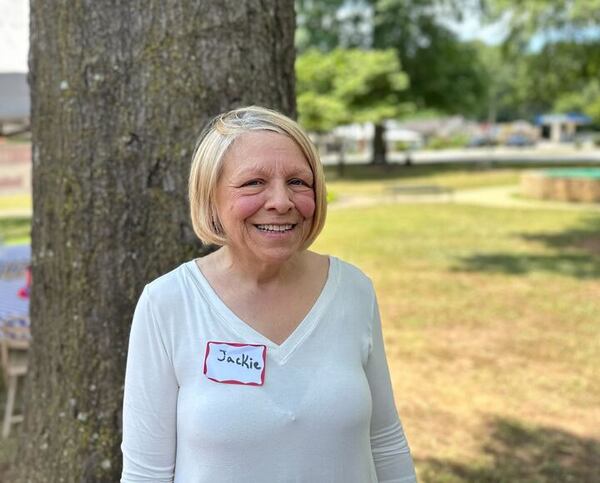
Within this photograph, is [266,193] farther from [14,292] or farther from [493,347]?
[493,347]

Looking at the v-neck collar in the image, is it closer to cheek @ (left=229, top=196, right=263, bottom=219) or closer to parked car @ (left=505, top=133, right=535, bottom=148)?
cheek @ (left=229, top=196, right=263, bottom=219)

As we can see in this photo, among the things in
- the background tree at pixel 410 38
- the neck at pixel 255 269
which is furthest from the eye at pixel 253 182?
the background tree at pixel 410 38

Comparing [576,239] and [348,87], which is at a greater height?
[348,87]

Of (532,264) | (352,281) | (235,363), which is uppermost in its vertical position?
(352,281)

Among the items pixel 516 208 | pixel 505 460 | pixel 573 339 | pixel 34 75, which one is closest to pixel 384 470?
pixel 34 75

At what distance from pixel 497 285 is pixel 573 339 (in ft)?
8.42

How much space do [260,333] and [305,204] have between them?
1.01ft

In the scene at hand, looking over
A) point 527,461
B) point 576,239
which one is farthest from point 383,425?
point 576,239

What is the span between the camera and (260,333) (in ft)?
5.35

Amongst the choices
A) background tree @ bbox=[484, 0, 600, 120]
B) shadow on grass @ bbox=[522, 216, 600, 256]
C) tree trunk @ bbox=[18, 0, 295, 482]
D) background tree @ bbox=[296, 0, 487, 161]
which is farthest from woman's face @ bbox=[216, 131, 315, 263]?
background tree @ bbox=[296, 0, 487, 161]

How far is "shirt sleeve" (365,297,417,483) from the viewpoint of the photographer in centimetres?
177

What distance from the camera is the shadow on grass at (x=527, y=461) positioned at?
4.14 metres

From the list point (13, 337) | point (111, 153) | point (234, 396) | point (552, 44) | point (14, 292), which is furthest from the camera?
point (552, 44)

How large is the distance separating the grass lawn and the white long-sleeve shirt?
2727mm
